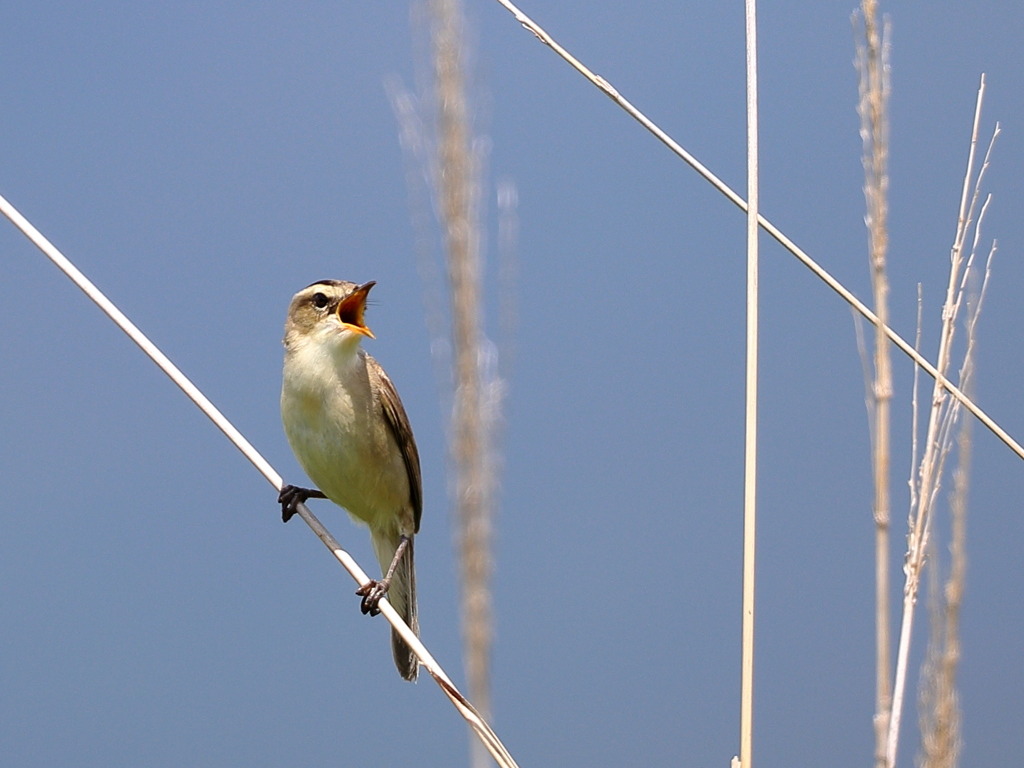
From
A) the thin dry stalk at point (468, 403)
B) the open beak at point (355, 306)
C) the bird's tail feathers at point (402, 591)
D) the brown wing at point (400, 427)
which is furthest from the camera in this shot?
the bird's tail feathers at point (402, 591)

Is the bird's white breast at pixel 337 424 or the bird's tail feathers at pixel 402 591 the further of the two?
the bird's tail feathers at pixel 402 591

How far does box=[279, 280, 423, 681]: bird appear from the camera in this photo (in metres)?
2.73

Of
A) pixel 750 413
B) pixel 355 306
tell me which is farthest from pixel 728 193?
pixel 355 306

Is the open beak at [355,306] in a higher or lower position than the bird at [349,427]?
higher

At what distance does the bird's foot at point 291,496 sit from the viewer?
2.88 m

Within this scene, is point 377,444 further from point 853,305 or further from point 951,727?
point 951,727

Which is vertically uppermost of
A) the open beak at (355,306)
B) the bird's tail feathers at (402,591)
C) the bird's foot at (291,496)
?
the open beak at (355,306)

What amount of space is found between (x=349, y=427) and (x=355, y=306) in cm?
34

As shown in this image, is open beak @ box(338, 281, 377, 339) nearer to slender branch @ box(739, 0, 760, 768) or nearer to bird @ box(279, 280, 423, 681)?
bird @ box(279, 280, 423, 681)

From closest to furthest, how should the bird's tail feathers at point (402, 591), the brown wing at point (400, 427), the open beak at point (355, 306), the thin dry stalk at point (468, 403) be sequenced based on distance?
1. the thin dry stalk at point (468, 403)
2. the open beak at point (355, 306)
3. the brown wing at point (400, 427)
4. the bird's tail feathers at point (402, 591)

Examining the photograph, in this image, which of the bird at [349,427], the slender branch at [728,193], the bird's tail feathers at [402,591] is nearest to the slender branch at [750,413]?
the slender branch at [728,193]

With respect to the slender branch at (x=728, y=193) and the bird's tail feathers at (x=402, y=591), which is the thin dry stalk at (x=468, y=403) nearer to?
the slender branch at (x=728, y=193)

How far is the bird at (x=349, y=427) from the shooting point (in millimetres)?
2732

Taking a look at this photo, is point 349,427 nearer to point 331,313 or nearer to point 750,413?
point 331,313
